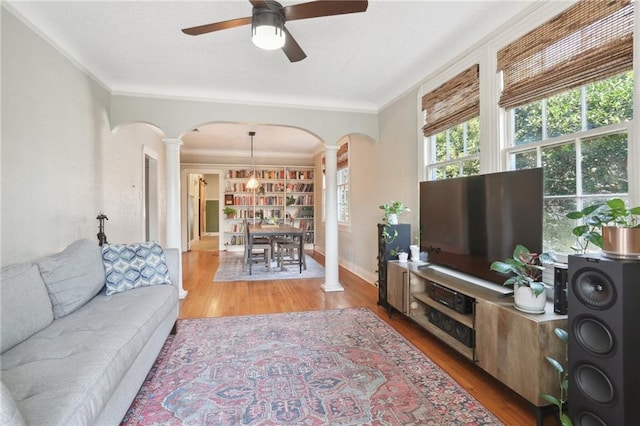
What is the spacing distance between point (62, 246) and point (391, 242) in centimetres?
311

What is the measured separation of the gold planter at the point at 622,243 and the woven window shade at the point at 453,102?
62.0 inches

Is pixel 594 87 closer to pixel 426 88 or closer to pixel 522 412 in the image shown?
pixel 426 88

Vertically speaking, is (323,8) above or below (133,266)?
above

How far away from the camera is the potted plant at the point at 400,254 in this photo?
3176 millimetres

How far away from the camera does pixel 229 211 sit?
Answer: 25.8 ft

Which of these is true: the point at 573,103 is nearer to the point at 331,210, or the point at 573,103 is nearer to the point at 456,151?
the point at 456,151

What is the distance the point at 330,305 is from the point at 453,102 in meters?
2.55

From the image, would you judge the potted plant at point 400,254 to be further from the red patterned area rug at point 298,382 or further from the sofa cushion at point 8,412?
the sofa cushion at point 8,412

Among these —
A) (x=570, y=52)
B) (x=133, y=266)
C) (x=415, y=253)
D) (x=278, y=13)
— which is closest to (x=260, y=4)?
(x=278, y=13)

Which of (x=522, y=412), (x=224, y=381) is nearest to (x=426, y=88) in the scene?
(x=522, y=412)

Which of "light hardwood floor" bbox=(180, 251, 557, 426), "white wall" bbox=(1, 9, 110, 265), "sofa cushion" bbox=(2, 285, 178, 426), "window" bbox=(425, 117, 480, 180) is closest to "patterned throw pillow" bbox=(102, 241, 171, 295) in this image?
"sofa cushion" bbox=(2, 285, 178, 426)

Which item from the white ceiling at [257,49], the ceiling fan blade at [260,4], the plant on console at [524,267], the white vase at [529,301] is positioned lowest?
the white vase at [529,301]

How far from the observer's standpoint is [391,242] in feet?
10.8

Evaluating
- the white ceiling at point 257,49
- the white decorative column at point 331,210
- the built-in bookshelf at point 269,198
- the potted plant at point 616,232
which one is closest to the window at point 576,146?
the potted plant at point 616,232
